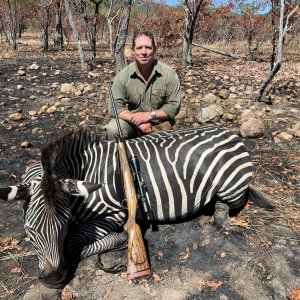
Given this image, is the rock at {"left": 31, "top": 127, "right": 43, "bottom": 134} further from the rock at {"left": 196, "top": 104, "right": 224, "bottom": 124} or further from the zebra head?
the zebra head

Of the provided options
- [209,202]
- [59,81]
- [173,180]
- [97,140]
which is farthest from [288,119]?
[59,81]

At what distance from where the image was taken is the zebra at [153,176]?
296 cm

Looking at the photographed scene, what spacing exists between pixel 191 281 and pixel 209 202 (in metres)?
1.04

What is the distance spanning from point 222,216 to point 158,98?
72.7 inches

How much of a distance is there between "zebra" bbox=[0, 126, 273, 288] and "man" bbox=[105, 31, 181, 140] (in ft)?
2.33

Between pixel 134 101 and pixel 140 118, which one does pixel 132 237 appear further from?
pixel 134 101

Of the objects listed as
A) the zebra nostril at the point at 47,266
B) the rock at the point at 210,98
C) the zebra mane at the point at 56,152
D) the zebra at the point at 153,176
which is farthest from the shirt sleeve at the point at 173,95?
the rock at the point at 210,98

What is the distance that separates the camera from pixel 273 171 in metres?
4.46

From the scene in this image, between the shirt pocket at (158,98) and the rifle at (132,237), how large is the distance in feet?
5.43

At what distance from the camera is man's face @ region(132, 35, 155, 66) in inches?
156

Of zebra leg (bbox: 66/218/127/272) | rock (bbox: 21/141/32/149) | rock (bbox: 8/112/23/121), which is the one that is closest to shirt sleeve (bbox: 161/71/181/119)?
zebra leg (bbox: 66/218/127/272)

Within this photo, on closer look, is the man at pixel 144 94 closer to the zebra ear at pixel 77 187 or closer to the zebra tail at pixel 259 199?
the zebra tail at pixel 259 199

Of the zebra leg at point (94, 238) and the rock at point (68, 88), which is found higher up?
the rock at point (68, 88)

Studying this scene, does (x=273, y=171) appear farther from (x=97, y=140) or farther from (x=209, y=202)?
(x=97, y=140)
